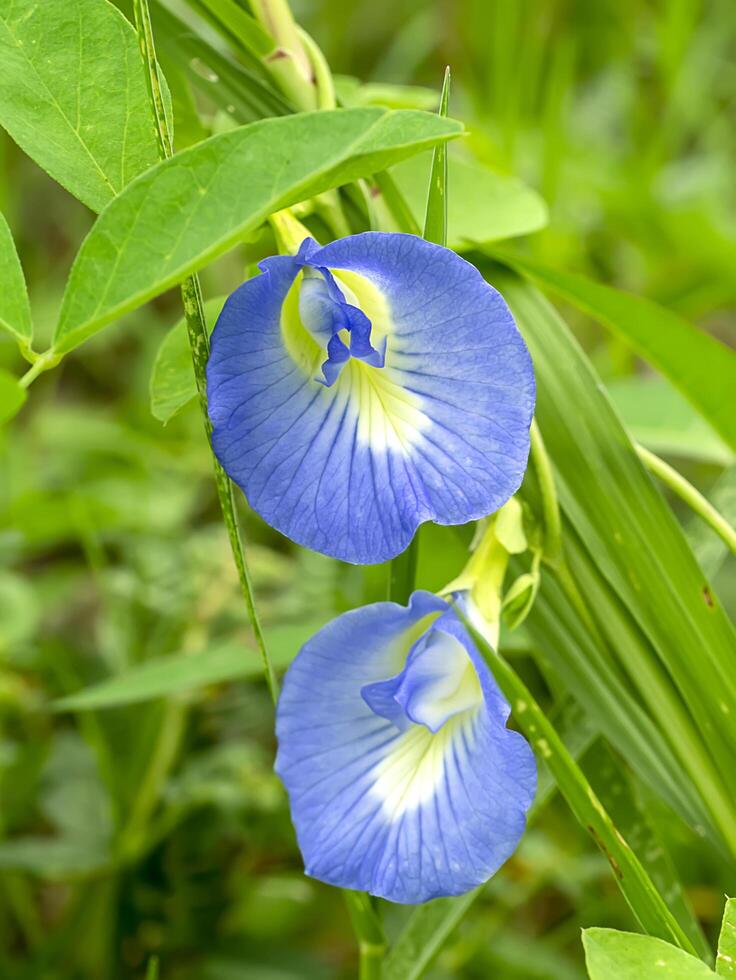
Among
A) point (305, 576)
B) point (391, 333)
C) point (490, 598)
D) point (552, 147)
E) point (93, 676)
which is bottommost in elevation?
point (93, 676)

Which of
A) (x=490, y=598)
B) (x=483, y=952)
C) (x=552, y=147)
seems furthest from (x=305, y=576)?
(x=552, y=147)

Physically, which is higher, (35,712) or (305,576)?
(305,576)

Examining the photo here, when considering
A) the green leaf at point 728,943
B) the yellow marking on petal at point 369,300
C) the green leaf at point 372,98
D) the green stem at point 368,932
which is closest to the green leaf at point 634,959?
the green leaf at point 728,943

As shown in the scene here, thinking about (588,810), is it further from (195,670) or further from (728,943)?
(195,670)

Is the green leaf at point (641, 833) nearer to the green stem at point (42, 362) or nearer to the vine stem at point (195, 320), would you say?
the vine stem at point (195, 320)

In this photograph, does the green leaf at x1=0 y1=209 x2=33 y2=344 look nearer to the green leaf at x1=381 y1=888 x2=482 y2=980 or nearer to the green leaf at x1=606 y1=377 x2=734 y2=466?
the green leaf at x1=381 y1=888 x2=482 y2=980

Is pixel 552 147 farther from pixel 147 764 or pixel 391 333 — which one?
pixel 391 333

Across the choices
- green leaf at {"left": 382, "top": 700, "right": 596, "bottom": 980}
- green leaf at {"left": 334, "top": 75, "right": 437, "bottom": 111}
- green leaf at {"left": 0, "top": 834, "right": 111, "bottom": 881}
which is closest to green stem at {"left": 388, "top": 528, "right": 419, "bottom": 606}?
green leaf at {"left": 382, "top": 700, "right": 596, "bottom": 980}
